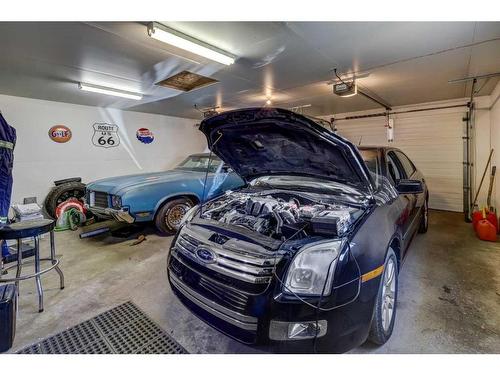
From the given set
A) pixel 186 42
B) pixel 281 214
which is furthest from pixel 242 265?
pixel 186 42

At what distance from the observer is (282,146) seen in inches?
84.8

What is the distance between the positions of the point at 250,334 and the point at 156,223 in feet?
10.5

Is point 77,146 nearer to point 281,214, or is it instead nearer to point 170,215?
point 170,215

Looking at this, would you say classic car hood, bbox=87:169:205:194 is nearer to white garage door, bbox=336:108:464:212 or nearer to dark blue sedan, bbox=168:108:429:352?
dark blue sedan, bbox=168:108:429:352

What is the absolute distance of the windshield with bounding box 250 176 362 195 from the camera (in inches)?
81.0

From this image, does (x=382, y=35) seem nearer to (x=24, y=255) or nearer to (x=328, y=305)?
(x=328, y=305)

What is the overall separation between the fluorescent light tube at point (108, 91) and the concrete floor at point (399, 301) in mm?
2561

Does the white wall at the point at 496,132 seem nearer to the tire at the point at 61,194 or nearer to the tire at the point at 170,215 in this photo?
the tire at the point at 170,215

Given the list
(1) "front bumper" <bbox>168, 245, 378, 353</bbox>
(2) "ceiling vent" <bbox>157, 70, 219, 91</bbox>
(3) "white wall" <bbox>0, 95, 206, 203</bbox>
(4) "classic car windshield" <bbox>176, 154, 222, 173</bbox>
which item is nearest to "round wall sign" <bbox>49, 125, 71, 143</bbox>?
(3) "white wall" <bbox>0, 95, 206, 203</bbox>

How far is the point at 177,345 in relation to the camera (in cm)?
173

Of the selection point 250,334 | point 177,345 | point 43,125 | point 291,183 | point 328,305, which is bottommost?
point 177,345

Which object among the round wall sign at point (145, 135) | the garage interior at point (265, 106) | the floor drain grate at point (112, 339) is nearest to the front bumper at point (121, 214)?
the garage interior at point (265, 106)

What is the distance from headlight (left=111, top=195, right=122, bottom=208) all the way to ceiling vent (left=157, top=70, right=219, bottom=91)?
1.94 metres
